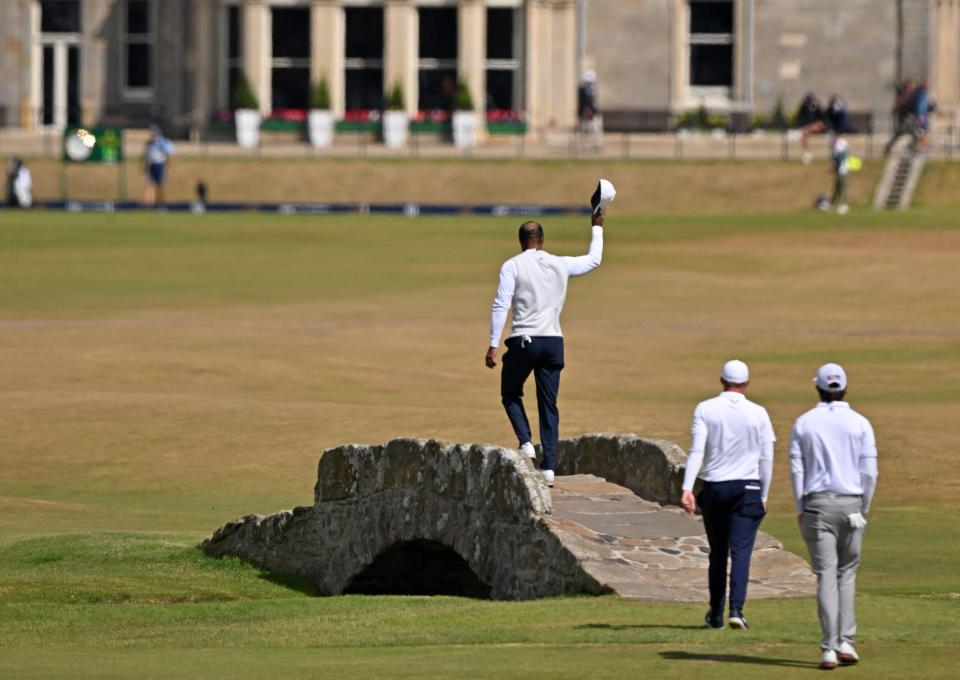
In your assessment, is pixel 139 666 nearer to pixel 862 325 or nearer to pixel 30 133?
pixel 862 325

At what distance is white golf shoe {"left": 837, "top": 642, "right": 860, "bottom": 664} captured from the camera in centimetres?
1337

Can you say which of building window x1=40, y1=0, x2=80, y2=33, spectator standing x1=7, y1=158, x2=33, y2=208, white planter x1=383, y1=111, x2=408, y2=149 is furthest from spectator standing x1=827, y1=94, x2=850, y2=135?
building window x1=40, y1=0, x2=80, y2=33

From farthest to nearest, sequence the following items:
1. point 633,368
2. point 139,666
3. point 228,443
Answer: point 633,368 → point 228,443 → point 139,666

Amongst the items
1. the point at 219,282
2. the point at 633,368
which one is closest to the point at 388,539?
the point at 633,368

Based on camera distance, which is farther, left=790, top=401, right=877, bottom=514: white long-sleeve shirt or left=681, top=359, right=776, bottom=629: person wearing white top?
left=681, top=359, right=776, bottom=629: person wearing white top

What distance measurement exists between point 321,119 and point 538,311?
163ft

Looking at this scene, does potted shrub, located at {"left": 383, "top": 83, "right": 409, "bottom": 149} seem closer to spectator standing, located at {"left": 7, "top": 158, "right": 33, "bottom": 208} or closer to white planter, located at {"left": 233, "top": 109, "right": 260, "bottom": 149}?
white planter, located at {"left": 233, "top": 109, "right": 260, "bottom": 149}

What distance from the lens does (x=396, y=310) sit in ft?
141

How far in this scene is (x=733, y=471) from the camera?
14.6 meters

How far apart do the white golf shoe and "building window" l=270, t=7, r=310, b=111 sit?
185 feet

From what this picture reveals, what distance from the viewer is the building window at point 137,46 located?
2874 inches

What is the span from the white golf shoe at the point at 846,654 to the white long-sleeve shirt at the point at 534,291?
A: 16.8ft

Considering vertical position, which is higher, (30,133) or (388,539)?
(30,133)

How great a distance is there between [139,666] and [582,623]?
3.00m
